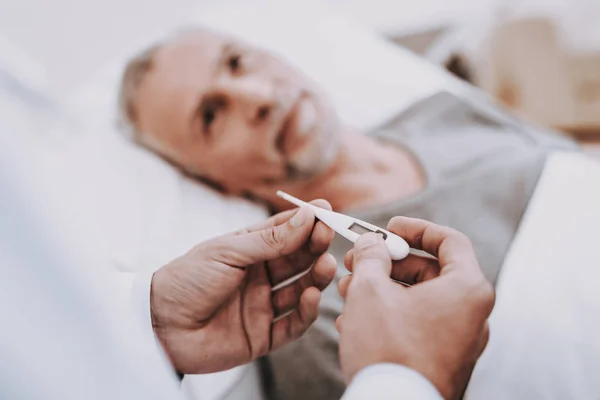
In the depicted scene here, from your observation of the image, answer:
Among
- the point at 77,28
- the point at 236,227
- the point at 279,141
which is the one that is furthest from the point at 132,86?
the point at 236,227

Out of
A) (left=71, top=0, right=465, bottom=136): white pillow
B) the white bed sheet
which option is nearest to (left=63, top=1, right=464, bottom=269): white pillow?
(left=71, top=0, right=465, bottom=136): white pillow

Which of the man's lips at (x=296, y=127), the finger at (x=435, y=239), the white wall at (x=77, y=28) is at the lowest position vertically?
the man's lips at (x=296, y=127)

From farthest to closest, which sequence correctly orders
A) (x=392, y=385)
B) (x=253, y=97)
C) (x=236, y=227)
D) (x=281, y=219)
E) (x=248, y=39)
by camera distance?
(x=248, y=39) → (x=253, y=97) → (x=236, y=227) → (x=281, y=219) → (x=392, y=385)

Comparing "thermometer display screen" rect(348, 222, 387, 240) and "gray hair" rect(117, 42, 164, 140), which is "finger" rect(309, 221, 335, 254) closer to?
"thermometer display screen" rect(348, 222, 387, 240)

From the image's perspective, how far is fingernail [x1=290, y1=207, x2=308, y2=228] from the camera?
344mm

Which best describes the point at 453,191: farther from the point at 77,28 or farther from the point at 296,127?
the point at 77,28

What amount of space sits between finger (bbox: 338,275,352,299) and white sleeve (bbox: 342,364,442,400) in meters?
0.05

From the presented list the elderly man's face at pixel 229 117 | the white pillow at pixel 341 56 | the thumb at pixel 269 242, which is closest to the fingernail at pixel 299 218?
the thumb at pixel 269 242

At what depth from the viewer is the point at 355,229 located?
0.33 metres

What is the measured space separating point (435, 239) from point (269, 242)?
4.3 inches

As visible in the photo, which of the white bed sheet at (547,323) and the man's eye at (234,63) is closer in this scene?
the white bed sheet at (547,323)

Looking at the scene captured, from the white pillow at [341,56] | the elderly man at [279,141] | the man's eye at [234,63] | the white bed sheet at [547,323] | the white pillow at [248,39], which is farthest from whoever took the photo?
the white pillow at [341,56]

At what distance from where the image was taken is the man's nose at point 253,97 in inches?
26.3

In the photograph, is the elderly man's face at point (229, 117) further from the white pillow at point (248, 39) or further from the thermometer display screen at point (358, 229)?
the thermometer display screen at point (358, 229)
